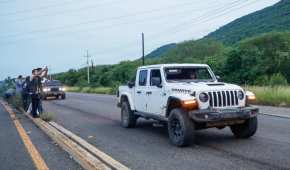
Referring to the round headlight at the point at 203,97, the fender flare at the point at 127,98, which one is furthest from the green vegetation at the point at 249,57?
the round headlight at the point at 203,97

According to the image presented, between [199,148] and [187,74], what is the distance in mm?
2772

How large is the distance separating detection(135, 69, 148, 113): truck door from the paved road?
0.70 m

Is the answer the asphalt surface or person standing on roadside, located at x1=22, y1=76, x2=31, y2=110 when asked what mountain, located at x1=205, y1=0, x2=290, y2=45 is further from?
the asphalt surface

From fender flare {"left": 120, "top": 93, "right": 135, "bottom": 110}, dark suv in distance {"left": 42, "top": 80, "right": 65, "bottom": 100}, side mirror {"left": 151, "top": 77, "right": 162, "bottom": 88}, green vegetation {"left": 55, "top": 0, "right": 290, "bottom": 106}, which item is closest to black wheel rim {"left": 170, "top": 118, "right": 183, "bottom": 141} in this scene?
side mirror {"left": 151, "top": 77, "right": 162, "bottom": 88}

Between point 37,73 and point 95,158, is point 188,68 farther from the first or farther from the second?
point 37,73

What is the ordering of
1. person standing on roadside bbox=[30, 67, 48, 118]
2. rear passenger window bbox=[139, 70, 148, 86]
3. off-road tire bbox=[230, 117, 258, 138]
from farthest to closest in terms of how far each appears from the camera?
1. person standing on roadside bbox=[30, 67, 48, 118]
2. rear passenger window bbox=[139, 70, 148, 86]
3. off-road tire bbox=[230, 117, 258, 138]

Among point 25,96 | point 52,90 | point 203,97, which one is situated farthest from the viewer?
point 52,90

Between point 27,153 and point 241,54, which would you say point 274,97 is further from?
point 241,54

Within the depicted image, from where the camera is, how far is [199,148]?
9.19m

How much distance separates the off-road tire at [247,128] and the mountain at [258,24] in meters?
77.9

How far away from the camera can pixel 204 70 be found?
1174cm

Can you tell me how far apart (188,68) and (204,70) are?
49cm

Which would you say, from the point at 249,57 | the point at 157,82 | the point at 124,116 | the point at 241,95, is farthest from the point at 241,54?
the point at 241,95

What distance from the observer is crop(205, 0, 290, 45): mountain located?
294ft
